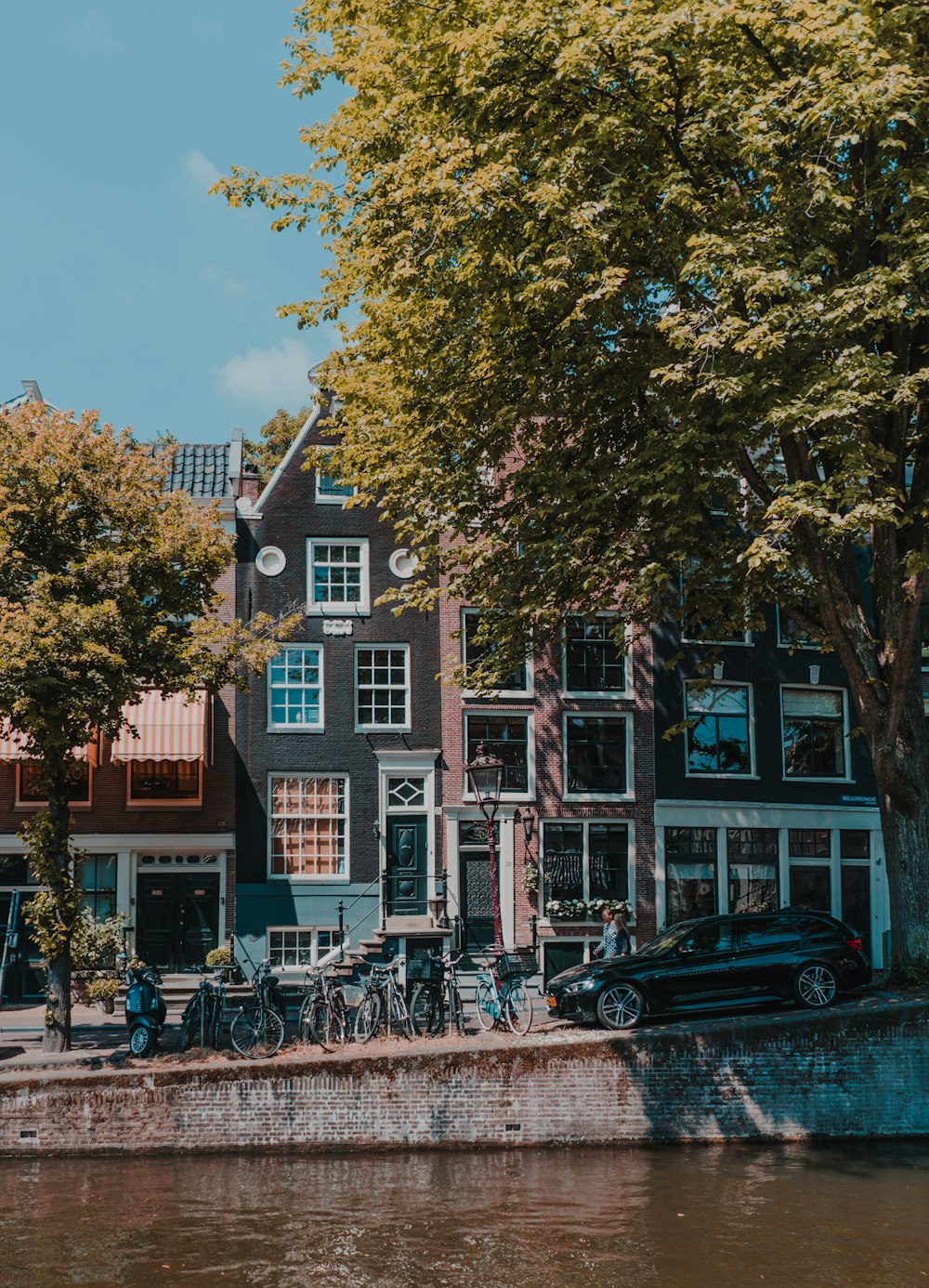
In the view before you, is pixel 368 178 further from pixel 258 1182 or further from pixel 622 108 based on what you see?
pixel 258 1182

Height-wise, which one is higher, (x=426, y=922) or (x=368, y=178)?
(x=368, y=178)

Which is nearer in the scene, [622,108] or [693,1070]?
[622,108]

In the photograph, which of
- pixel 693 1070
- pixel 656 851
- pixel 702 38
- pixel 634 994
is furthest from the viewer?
pixel 656 851

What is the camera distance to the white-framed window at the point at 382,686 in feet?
93.4

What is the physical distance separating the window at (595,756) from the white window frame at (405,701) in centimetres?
337

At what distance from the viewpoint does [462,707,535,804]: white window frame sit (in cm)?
2830

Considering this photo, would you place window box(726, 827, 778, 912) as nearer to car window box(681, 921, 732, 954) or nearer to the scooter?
car window box(681, 921, 732, 954)

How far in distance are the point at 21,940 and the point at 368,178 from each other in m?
16.6

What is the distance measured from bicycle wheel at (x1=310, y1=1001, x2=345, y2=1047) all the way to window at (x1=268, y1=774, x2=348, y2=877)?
8.54m

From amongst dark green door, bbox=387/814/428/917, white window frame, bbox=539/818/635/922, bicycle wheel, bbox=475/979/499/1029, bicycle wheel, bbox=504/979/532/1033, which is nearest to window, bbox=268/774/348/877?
dark green door, bbox=387/814/428/917

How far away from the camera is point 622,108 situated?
635 inches

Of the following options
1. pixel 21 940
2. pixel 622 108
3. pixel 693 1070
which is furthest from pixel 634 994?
pixel 21 940

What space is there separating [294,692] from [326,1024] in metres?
10.1

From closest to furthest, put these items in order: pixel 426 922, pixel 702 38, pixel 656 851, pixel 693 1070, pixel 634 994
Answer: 1. pixel 702 38
2. pixel 693 1070
3. pixel 634 994
4. pixel 426 922
5. pixel 656 851
